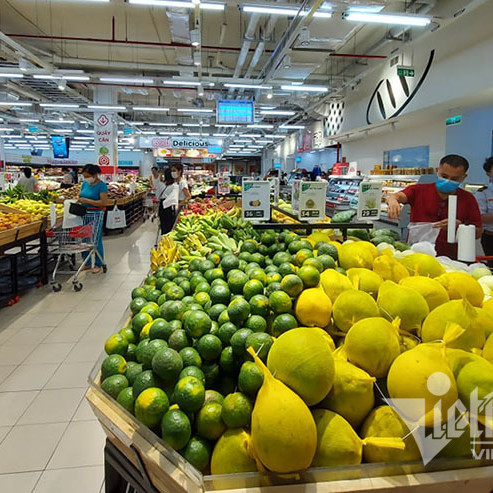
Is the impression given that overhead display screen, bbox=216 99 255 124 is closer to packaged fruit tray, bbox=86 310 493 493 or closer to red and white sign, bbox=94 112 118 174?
red and white sign, bbox=94 112 118 174

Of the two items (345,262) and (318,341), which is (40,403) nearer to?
(345,262)

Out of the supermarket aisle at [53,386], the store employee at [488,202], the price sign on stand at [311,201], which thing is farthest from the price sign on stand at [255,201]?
the store employee at [488,202]

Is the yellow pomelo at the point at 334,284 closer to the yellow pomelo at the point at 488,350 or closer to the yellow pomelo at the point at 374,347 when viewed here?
the yellow pomelo at the point at 374,347

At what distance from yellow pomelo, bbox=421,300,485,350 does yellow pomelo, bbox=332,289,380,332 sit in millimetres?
153

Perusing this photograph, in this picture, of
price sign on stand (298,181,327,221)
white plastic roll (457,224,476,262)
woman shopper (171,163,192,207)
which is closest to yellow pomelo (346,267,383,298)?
white plastic roll (457,224,476,262)

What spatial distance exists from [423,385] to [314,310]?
0.41 metres

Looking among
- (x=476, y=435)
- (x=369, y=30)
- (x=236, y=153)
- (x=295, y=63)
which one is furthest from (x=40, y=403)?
(x=236, y=153)

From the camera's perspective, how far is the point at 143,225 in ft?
43.3

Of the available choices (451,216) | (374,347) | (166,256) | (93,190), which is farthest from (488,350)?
(93,190)

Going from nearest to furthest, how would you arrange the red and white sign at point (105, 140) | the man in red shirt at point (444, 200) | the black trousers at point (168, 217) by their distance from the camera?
the man in red shirt at point (444, 200), the black trousers at point (168, 217), the red and white sign at point (105, 140)

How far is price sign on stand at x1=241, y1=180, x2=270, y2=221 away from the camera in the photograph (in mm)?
2357

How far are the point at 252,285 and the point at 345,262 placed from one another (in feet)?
1.56

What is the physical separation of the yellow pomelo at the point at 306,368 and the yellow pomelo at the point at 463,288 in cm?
69

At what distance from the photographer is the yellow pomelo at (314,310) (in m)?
1.23
